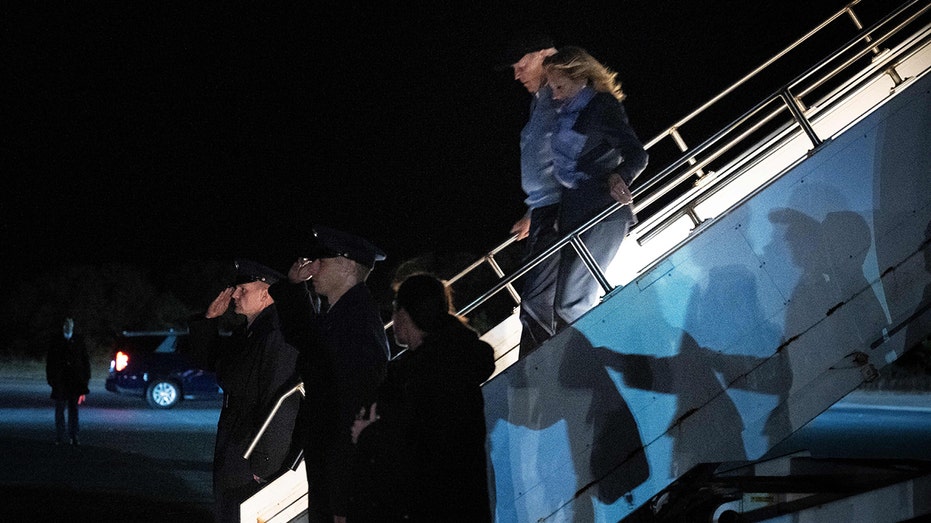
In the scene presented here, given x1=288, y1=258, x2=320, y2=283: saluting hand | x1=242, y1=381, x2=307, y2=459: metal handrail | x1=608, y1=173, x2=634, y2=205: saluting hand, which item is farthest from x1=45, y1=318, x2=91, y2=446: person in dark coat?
x1=608, y1=173, x2=634, y2=205: saluting hand

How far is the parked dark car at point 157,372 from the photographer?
2231 cm

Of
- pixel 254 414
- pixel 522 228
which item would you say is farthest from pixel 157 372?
pixel 522 228

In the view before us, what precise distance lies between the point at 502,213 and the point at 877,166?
61415 millimetres

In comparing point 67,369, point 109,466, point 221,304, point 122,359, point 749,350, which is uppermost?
point 122,359

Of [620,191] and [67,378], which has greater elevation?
[67,378]

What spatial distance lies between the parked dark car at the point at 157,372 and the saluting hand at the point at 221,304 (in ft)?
50.6

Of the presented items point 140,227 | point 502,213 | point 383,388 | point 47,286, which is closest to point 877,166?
point 383,388

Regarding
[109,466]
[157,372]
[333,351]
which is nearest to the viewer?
[333,351]

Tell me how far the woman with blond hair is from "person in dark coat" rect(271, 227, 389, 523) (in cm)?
120

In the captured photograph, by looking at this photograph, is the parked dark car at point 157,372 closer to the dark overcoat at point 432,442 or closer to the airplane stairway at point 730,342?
the airplane stairway at point 730,342

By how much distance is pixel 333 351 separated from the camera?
492cm

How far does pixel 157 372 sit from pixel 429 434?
19359 mm

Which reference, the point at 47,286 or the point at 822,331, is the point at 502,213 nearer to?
the point at 47,286

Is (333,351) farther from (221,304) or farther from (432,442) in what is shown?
(221,304)
